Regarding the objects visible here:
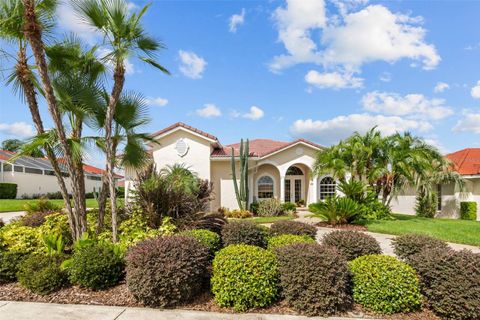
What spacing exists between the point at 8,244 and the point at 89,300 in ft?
11.5

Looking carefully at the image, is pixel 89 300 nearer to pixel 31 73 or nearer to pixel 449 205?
pixel 31 73

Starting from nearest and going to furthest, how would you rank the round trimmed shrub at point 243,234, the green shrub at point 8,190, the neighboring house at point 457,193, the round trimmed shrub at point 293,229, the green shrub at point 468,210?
1. the round trimmed shrub at point 243,234
2. the round trimmed shrub at point 293,229
3. the green shrub at point 468,210
4. the neighboring house at point 457,193
5. the green shrub at point 8,190

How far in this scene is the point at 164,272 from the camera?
4504mm

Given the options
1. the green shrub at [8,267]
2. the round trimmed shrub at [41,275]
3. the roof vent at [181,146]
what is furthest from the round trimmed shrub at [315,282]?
the roof vent at [181,146]

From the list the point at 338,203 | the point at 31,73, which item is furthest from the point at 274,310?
the point at 338,203

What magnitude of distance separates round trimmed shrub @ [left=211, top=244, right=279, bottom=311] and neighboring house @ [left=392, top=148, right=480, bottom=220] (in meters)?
19.0

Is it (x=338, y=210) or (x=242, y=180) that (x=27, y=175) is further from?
(x=338, y=210)

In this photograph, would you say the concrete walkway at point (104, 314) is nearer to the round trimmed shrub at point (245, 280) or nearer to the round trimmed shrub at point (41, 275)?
the round trimmed shrub at point (245, 280)

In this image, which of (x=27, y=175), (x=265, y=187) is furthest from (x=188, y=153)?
(x=27, y=175)

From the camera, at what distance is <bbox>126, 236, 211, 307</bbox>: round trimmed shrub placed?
448 centimetres

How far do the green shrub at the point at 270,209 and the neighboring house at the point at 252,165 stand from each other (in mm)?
1977

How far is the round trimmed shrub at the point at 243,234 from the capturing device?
257 inches

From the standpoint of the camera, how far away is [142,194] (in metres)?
7.84

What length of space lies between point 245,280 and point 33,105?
20.2ft
